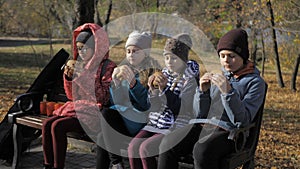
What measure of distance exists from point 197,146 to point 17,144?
214 centimetres

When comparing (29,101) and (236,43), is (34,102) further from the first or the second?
(236,43)

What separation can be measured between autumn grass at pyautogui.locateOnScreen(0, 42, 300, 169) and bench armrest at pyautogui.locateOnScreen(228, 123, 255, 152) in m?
1.78

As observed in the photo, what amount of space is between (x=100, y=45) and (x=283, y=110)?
696cm

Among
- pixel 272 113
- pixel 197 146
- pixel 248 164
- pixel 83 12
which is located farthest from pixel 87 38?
pixel 272 113

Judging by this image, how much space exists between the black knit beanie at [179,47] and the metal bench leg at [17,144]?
75.1 inches

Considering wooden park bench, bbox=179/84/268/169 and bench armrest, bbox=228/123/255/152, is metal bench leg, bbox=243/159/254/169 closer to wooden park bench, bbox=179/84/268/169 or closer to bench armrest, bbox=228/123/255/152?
wooden park bench, bbox=179/84/268/169

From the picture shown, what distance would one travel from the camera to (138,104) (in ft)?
11.9

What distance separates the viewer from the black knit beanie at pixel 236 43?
124 inches

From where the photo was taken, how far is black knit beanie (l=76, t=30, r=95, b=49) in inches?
158

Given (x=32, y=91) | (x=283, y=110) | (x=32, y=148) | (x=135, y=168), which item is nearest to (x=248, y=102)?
(x=135, y=168)

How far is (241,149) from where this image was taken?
10.6ft

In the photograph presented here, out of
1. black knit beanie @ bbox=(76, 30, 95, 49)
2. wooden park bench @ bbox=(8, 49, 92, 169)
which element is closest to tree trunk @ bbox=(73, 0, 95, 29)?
wooden park bench @ bbox=(8, 49, 92, 169)

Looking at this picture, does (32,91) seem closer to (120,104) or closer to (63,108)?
(63,108)

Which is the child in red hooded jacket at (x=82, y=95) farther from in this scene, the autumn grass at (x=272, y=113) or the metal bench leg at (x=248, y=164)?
the autumn grass at (x=272, y=113)
